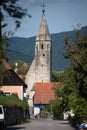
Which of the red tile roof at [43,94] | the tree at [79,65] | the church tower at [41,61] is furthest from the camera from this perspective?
the church tower at [41,61]

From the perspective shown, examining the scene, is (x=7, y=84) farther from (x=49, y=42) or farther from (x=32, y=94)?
(x=49, y=42)

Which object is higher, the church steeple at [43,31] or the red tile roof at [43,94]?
the church steeple at [43,31]

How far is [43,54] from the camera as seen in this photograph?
163750mm

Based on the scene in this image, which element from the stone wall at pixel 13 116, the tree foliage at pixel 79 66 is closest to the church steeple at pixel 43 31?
the stone wall at pixel 13 116

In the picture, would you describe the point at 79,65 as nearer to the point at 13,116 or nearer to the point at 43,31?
the point at 13,116

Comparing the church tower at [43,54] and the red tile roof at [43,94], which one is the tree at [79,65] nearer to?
the red tile roof at [43,94]

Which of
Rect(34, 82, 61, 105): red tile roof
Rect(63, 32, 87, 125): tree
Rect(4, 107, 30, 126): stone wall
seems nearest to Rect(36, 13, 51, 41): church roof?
Rect(34, 82, 61, 105): red tile roof

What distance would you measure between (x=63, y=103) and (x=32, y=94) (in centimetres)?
7861

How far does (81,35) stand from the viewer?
133 ft

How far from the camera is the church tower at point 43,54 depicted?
15954 centimetres

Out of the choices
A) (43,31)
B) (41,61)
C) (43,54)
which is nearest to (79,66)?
(41,61)

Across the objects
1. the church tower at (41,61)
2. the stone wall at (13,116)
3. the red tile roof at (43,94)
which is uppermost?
the church tower at (41,61)

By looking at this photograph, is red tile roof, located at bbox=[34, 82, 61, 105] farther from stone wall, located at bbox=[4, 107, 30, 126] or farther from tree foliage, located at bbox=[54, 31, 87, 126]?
tree foliage, located at bbox=[54, 31, 87, 126]

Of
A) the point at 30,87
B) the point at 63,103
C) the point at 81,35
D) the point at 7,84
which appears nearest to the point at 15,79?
the point at 7,84
